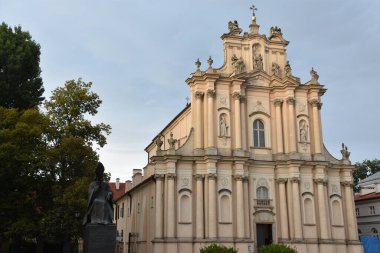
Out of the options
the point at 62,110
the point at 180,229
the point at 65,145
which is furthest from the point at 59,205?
the point at 180,229

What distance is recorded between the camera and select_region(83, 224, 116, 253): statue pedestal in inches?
536

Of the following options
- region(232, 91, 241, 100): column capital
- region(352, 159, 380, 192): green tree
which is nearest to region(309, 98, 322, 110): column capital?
region(232, 91, 241, 100): column capital

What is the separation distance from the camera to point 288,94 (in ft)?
110

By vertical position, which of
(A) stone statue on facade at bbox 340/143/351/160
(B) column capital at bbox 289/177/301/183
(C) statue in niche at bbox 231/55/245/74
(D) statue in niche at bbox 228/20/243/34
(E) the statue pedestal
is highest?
(D) statue in niche at bbox 228/20/243/34

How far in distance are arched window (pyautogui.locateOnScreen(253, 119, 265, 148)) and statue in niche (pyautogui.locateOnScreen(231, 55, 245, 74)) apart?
4100mm

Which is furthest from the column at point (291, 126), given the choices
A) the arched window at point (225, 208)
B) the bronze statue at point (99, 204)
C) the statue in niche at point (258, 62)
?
the bronze statue at point (99, 204)

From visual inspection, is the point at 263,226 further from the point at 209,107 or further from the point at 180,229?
the point at 209,107

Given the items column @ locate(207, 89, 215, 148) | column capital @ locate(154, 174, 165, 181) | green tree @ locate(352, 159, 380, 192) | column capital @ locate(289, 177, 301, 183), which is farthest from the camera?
green tree @ locate(352, 159, 380, 192)

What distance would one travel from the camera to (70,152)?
83.8 ft

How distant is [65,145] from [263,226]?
15.4m

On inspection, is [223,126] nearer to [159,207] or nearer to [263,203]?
[263,203]

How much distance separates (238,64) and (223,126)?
5.13 m

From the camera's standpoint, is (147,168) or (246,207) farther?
(147,168)

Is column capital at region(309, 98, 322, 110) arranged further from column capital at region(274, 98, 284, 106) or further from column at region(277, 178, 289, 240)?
column at region(277, 178, 289, 240)
